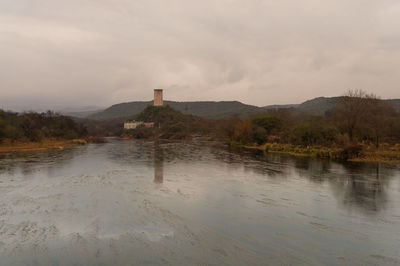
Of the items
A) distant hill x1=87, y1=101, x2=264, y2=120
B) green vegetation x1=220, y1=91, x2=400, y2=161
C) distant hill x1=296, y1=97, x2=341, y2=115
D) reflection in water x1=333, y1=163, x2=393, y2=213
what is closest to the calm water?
reflection in water x1=333, y1=163, x2=393, y2=213

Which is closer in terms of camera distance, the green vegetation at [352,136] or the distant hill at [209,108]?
the green vegetation at [352,136]

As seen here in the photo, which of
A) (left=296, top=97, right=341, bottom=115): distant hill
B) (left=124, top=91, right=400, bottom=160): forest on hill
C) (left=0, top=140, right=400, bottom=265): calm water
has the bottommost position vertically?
(left=0, top=140, right=400, bottom=265): calm water

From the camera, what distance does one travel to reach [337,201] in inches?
569

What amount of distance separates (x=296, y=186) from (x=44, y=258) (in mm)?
14558

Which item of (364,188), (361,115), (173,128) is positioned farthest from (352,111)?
(173,128)

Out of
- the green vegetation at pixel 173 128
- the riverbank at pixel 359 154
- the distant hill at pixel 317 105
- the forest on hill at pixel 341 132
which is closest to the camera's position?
the riverbank at pixel 359 154

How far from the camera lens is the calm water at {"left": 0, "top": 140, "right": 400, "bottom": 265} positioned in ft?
28.1

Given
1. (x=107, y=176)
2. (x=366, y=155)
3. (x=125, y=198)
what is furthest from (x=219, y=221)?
(x=366, y=155)

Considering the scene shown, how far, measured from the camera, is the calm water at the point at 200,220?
28.1 feet

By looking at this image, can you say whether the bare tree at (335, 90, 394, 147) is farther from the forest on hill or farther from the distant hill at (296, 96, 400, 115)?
the distant hill at (296, 96, 400, 115)

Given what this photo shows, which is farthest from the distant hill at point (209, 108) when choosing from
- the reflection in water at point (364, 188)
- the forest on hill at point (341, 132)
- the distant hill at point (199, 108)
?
the reflection in water at point (364, 188)

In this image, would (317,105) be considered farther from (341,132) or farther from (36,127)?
(36,127)

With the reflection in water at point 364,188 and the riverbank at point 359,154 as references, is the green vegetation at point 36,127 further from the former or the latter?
the reflection in water at point 364,188

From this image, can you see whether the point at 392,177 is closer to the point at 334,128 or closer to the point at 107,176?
the point at 334,128
